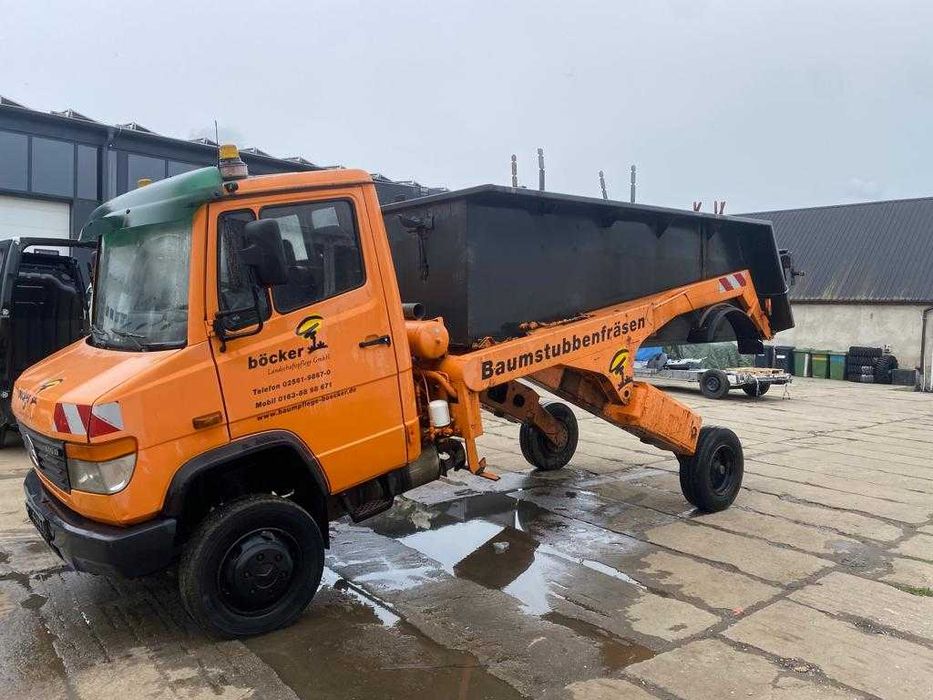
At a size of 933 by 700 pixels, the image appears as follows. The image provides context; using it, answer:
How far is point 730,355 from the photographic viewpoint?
66.9 ft

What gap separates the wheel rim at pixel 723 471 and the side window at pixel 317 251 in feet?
13.7

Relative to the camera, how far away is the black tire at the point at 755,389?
1672 cm

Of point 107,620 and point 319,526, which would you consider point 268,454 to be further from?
A: point 107,620

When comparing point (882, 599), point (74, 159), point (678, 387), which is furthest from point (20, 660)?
point (74, 159)

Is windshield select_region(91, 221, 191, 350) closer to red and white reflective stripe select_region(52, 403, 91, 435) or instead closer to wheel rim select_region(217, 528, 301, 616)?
red and white reflective stripe select_region(52, 403, 91, 435)

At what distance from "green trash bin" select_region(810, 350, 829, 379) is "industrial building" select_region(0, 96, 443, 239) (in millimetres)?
15113

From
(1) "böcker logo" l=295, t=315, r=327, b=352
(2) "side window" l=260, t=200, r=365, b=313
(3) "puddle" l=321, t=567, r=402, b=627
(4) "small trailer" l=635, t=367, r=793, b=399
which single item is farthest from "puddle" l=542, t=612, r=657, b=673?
(4) "small trailer" l=635, t=367, r=793, b=399

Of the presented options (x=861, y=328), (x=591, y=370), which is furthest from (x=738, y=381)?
(x=591, y=370)

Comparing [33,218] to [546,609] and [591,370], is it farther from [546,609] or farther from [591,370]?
[546,609]

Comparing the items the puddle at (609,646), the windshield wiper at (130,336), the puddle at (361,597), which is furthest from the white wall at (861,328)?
the windshield wiper at (130,336)

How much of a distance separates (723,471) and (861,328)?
2172cm

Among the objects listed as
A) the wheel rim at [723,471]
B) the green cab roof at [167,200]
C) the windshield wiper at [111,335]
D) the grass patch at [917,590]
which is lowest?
the grass patch at [917,590]

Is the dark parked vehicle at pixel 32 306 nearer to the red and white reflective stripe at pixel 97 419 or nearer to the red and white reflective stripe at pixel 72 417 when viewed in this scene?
the red and white reflective stripe at pixel 72 417

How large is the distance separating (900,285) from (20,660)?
2755cm
